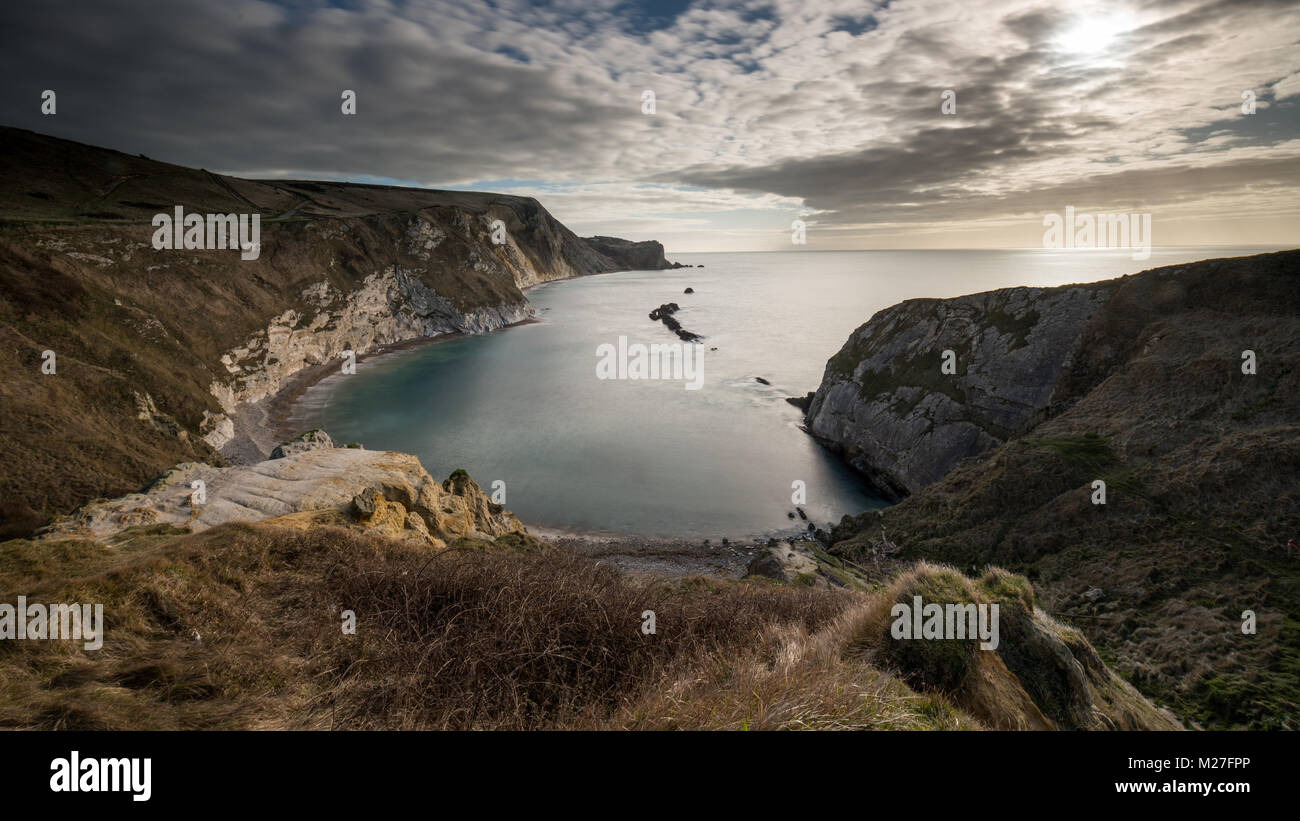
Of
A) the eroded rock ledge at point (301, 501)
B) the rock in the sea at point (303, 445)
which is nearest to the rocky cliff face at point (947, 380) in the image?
the eroded rock ledge at point (301, 501)

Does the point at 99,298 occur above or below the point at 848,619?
above

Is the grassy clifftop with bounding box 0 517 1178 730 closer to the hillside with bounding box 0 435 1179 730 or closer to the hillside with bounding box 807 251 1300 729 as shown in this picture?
the hillside with bounding box 0 435 1179 730

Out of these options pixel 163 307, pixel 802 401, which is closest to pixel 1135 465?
pixel 802 401

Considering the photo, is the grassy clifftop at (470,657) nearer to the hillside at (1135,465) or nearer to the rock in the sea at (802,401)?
the hillside at (1135,465)

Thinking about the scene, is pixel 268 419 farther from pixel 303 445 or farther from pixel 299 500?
pixel 299 500
